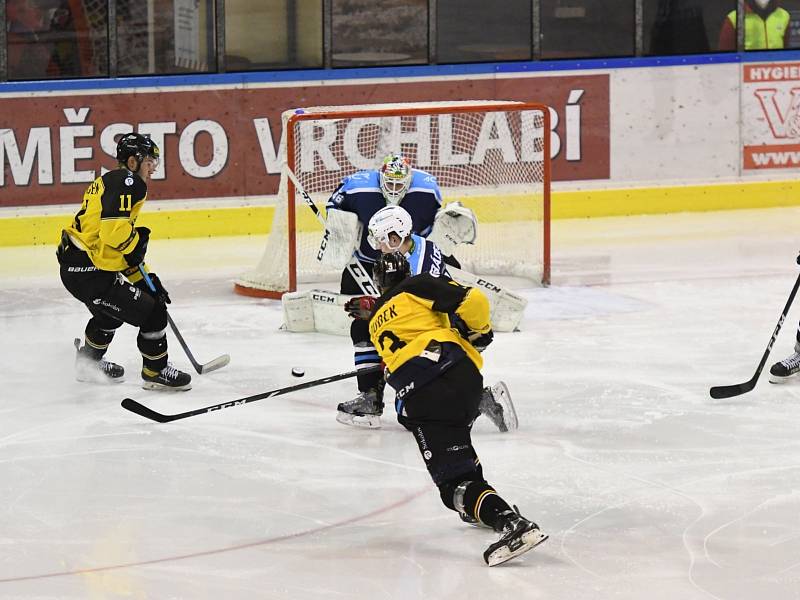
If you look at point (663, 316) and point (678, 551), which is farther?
point (663, 316)

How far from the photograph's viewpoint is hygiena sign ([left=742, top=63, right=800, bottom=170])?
10.1m

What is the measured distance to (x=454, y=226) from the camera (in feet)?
19.9

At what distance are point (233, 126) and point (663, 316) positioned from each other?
3570 millimetres

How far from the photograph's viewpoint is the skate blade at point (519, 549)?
3547mm

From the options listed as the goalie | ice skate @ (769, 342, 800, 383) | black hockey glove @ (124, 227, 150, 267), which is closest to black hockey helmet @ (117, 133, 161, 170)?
black hockey glove @ (124, 227, 150, 267)

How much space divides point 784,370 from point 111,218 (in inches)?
100.0

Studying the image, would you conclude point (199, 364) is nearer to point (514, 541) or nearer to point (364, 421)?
point (364, 421)

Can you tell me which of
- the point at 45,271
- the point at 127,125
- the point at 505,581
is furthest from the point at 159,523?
the point at 127,125

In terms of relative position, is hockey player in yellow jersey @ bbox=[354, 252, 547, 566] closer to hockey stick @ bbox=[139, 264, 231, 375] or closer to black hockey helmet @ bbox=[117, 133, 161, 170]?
black hockey helmet @ bbox=[117, 133, 161, 170]

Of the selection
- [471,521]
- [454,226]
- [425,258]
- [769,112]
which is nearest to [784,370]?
A: [454,226]

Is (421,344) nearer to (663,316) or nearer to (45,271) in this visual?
(663,316)

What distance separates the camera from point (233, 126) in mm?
9375

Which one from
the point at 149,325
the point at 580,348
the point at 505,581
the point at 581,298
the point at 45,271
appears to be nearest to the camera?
the point at 505,581

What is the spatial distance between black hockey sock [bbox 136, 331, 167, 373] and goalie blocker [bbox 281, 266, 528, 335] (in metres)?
1.14
